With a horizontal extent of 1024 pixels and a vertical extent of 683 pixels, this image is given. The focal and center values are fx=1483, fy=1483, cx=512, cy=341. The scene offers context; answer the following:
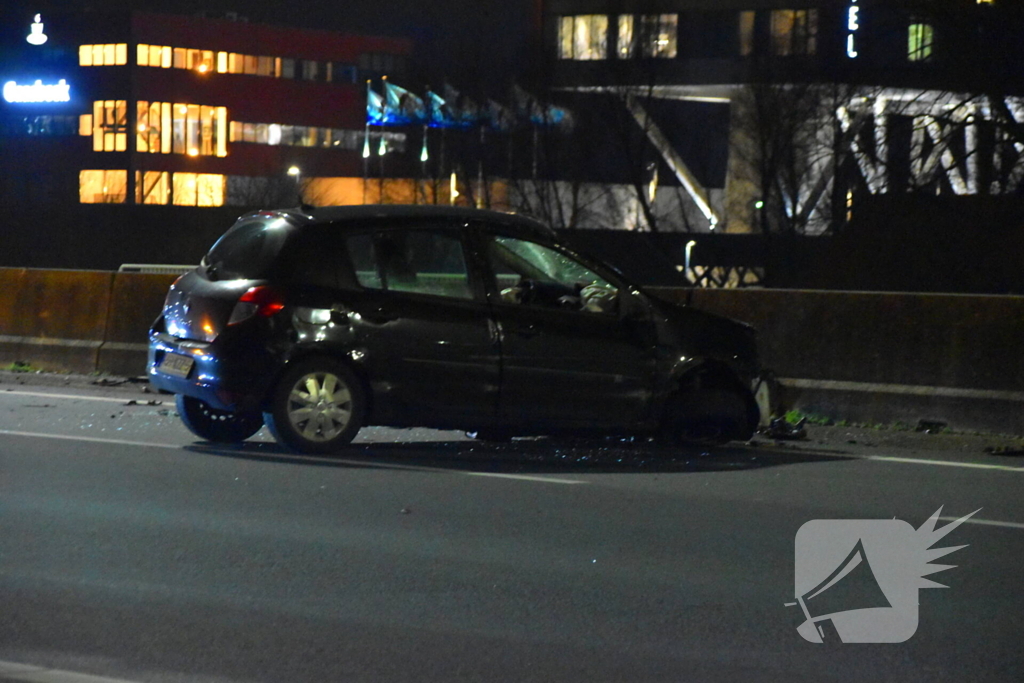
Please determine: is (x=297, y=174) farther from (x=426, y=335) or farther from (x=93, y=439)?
(x=426, y=335)

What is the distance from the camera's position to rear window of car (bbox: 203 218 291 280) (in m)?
9.90

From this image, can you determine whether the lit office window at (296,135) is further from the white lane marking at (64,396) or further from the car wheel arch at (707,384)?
the car wheel arch at (707,384)

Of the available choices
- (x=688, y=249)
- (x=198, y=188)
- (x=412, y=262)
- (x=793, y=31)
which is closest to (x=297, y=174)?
(x=198, y=188)

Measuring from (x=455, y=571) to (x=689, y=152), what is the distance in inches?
2406

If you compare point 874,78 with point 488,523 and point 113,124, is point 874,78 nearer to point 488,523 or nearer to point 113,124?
point 488,523

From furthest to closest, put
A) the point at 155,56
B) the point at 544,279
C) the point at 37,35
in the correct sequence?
the point at 155,56, the point at 37,35, the point at 544,279

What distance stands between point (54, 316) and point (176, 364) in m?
6.12

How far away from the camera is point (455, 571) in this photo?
263 inches

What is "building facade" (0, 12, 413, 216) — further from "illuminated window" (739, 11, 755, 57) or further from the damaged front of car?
the damaged front of car

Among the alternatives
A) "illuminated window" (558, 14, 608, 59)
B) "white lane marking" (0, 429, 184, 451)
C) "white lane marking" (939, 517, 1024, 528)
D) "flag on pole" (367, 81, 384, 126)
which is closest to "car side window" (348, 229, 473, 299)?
"white lane marking" (0, 429, 184, 451)

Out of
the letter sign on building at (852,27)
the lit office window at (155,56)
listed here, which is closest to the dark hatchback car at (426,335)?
the letter sign on building at (852,27)

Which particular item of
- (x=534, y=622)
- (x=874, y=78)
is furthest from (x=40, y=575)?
(x=874, y=78)

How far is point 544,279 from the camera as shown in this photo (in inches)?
414

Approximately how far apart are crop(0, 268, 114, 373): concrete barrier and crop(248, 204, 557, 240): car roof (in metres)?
5.55
